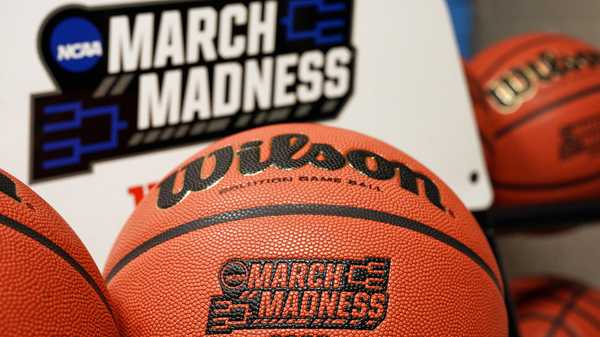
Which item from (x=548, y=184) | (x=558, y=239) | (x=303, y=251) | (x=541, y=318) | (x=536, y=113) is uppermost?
(x=303, y=251)

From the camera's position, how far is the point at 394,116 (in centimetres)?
118

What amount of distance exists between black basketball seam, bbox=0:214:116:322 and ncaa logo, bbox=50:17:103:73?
1.22 ft

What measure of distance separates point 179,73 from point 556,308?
793 mm

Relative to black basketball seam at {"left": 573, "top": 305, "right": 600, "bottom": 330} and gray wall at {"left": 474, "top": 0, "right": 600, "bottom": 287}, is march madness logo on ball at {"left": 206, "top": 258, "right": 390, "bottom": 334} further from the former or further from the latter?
gray wall at {"left": 474, "top": 0, "right": 600, "bottom": 287}

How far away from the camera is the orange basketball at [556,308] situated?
1.37 metres

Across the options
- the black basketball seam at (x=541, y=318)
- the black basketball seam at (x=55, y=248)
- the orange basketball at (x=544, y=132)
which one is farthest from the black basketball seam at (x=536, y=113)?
the black basketball seam at (x=55, y=248)

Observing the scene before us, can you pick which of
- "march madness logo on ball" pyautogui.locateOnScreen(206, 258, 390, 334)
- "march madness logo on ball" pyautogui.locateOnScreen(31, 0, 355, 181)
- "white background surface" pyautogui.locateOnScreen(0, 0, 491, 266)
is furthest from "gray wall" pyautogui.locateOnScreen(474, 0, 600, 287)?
"march madness logo on ball" pyautogui.locateOnScreen(206, 258, 390, 334)

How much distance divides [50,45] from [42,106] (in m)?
0.07

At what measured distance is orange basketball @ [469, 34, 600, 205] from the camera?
4.46 feet

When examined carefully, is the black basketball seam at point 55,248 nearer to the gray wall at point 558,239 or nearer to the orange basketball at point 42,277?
the orange basketball at point 42,277

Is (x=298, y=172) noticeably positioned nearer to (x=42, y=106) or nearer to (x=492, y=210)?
(x=42, y=106)

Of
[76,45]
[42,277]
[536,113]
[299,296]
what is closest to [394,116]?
[536,113]

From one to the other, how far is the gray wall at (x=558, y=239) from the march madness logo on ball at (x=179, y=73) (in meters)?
1.25

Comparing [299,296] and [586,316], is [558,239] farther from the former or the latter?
[299,296]
